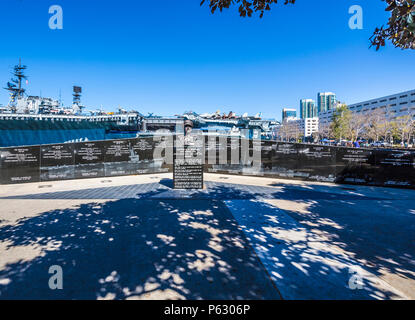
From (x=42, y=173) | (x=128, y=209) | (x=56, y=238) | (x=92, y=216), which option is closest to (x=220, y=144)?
(x=128, y=209)

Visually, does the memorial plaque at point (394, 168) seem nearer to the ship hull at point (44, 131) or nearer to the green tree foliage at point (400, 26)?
the green tree foliage at point (400, 26)

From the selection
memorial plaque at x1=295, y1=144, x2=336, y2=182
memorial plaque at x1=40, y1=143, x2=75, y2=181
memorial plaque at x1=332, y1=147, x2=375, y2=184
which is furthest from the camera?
memorial plaque at x1=40, y1=143, x2=75, y2=181

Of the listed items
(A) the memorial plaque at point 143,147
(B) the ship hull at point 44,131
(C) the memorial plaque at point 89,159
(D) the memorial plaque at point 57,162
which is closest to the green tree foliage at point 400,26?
(A) the memorial plaque at point 143,147

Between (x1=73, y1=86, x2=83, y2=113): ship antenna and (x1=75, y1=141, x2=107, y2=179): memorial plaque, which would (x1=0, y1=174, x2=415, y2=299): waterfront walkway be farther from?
(x1=73, y1=86, x2=83, y2=113): ship antenna

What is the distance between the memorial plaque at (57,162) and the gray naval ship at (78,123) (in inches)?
987

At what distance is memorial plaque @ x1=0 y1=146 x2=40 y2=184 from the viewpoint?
11.4 m

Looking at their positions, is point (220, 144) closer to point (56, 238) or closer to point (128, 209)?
point (128, 209)

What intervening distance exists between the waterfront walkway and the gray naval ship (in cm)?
3153

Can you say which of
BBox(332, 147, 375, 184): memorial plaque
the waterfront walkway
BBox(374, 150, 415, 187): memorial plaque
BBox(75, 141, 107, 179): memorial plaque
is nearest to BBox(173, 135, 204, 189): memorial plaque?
the waterfront walkway

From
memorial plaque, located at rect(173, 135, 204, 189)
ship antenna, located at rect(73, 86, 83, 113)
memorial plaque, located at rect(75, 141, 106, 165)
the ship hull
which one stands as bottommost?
memorial plaque, located at rect(173, 135, 204, 189)

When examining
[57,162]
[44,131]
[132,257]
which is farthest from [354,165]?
[44,131]

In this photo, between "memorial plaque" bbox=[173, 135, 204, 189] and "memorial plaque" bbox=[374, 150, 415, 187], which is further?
"memorial plaque" bbox=[374, 150, 415, 187]

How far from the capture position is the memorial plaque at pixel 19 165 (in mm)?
11438

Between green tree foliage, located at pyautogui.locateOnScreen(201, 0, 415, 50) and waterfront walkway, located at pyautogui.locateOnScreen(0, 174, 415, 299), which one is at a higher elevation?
green tree foliage, located at pyautogui.locateOnScreen(201, 0, 415, 50)
